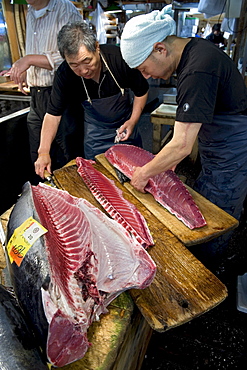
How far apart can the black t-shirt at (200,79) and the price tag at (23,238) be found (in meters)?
1.29

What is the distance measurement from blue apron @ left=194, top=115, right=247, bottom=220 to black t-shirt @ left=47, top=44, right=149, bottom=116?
123cm

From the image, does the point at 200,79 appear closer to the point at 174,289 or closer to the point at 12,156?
the point at 174,289

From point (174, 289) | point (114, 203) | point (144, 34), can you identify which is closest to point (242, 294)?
point (174, 289)

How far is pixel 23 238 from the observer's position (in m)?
1.49

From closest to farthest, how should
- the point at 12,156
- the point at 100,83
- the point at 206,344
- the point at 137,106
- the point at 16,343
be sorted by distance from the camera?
1. the point at 16,343
2. the point at 206,344
3. the point at 100,83
4. the point at 137,106
5. the point at 12,156

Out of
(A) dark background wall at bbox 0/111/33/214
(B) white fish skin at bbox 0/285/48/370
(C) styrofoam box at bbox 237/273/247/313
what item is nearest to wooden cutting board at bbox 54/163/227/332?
(B) white fish skin at bbox 0/285/48/370

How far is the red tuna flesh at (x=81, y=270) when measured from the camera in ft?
3.93

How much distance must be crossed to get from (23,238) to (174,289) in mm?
955

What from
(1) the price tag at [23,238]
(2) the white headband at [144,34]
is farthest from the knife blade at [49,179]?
(2) the white headband at [144,34]

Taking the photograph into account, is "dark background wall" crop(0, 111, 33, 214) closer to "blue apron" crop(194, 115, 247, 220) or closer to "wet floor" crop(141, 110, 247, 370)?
"blue apron" crop(194, 115, 247, 220)

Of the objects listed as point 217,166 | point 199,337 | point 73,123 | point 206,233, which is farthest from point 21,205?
point 73,123

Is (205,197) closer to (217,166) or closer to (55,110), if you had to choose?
(217,166)

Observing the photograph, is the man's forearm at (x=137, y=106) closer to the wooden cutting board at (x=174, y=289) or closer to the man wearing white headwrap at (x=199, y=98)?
the man wearing white headwrap at (x=199, y=98)

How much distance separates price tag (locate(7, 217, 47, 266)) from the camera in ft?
4.69
